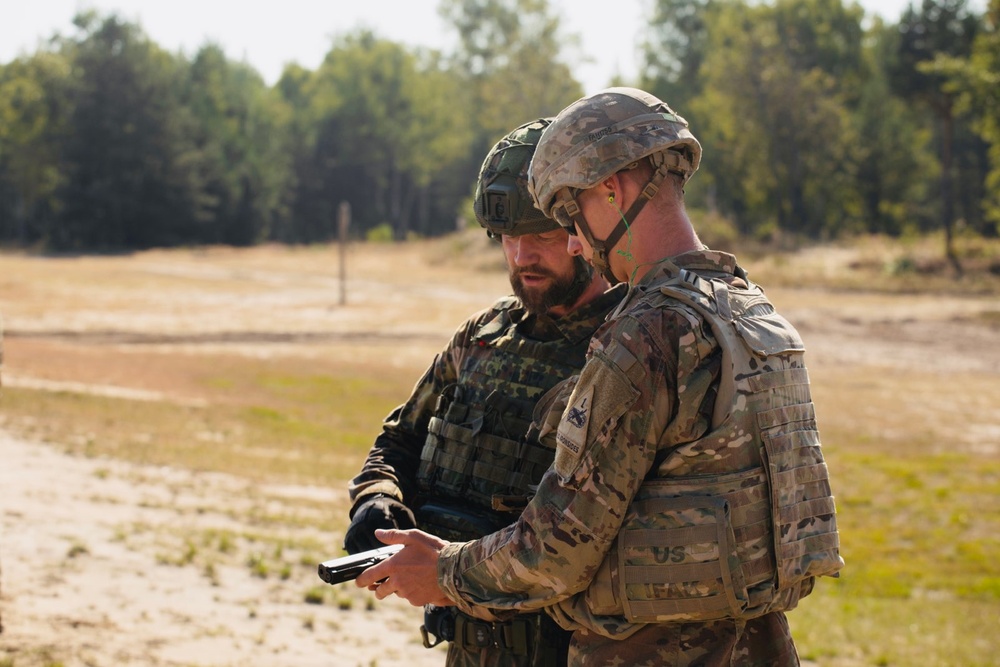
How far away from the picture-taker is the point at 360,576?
2.42m

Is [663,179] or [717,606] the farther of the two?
[663,179]

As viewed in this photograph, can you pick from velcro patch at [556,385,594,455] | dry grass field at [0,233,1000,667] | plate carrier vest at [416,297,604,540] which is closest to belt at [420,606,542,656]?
plate carrier vest at [416,297,604,540]

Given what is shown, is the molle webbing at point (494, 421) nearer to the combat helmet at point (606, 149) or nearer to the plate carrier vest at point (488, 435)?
the plate carrier vest at point (488, 435)

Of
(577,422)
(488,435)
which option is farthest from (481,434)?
(577,422)

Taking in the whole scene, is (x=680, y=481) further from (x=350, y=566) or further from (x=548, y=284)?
(x=548, y=284)

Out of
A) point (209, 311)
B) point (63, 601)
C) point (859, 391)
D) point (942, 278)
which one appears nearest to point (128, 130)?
point (209, 311)

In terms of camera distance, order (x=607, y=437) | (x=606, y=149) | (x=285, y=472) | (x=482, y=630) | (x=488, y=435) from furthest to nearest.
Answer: (x=285, y=472)
(x=488, y=435)
(x=482, y=630)
(x=606, y=149)
(x=607, y=437)

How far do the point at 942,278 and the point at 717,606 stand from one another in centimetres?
3471

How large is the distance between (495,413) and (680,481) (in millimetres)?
967

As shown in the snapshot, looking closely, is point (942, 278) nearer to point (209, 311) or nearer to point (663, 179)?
point (209, 311)

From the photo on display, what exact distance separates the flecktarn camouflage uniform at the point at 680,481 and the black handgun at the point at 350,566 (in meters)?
0.40

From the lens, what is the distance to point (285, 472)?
1131 centimetres

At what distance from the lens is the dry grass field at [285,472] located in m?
6.14

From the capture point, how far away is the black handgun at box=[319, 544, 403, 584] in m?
2.42
